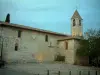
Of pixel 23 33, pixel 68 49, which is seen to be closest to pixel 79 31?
pixel 68 49

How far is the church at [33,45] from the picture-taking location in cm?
2086

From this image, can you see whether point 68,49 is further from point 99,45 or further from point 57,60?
point 99,45

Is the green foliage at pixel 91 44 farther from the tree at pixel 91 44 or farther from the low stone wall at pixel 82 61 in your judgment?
the low stone wall at pixel 82 61

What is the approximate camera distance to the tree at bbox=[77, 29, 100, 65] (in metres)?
20.6

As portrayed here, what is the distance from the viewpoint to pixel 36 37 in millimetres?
23734

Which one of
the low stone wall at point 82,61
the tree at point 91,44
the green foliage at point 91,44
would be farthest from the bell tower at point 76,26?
the green foliage at point 91,44

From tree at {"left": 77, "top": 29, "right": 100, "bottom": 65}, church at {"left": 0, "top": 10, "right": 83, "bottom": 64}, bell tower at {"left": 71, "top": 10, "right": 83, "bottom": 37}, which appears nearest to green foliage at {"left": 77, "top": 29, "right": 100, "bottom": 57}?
tree at {"left": 77, "top": 29, "right": 100, "bottom": 65}

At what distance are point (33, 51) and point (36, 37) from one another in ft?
6.15

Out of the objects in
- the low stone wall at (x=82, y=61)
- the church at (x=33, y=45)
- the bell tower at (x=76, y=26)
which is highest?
the bell tower at (x=76, y=26)

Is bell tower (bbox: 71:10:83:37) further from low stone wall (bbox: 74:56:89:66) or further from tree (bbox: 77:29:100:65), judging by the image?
tree (bbox: 77:29:100:65)

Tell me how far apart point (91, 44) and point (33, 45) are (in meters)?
7.11

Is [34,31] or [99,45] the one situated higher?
[34,31]

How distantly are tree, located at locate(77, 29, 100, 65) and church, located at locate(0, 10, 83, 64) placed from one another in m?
1.25

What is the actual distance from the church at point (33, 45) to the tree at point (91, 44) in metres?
1.25
